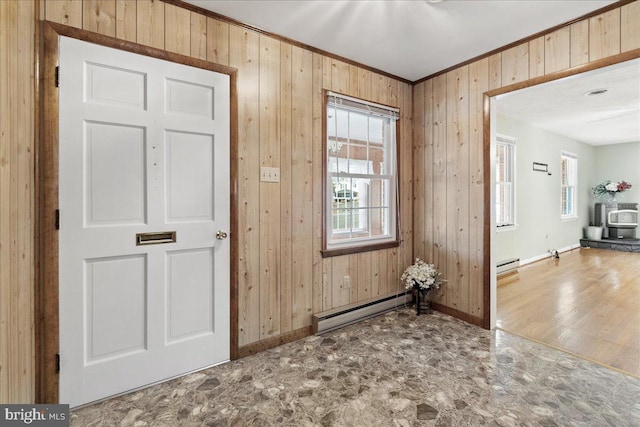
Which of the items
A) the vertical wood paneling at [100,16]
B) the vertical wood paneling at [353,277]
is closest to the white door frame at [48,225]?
the vertical wood paneling at [100,16]

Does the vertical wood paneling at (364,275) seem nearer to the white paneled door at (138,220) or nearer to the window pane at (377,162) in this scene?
the window pane at (377,162)

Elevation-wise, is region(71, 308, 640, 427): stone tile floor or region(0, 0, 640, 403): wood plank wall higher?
region(0, 0, 640, 403): wood plank wall

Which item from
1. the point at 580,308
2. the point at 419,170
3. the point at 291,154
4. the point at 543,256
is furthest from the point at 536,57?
the point at 543,256

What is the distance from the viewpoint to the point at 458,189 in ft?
10.4

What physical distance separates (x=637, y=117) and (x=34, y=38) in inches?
306

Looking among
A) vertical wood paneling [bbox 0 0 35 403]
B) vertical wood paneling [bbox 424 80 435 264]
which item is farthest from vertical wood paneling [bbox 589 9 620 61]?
vertical wood paneling [bbox 0 0 35 403]

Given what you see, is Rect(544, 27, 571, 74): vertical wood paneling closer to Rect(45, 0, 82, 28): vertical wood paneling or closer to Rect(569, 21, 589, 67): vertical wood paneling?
Rect(569, 21, 589, 67): vertical wood paneling

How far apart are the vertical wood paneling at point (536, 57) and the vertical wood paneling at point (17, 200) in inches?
136

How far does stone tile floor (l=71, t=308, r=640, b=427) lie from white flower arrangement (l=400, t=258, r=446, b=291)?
2.28 ft

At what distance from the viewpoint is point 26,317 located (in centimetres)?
164

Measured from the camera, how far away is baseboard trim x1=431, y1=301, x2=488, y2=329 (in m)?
2.98

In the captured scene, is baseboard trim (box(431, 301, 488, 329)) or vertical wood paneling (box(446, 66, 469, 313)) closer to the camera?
baseboard trim (box(431, 301, 488, 329))

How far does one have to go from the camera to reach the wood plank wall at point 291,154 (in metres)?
1.60

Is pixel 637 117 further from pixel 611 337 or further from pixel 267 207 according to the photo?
pixel 267 207
